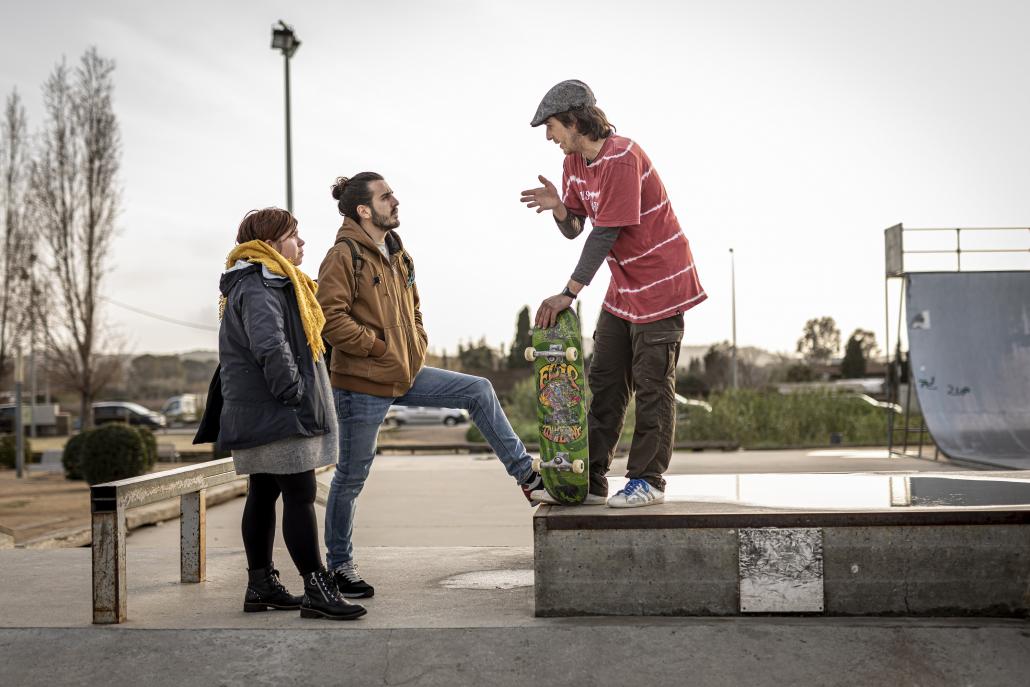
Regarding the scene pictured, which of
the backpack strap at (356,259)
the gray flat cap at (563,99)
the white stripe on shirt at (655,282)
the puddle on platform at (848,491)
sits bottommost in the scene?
the puddle on platform at (848,491)

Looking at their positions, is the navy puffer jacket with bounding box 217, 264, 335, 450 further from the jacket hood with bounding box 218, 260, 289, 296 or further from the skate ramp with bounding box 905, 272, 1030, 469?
the skate ramp with bounding box 905, 272, 1030, 469

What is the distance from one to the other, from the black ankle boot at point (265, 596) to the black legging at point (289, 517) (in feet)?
0.14

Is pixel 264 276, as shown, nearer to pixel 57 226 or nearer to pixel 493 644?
pixel 493 644

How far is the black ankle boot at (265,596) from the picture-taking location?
4129 mm

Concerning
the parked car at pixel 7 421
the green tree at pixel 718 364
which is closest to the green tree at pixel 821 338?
the green tree at pixel 718 364

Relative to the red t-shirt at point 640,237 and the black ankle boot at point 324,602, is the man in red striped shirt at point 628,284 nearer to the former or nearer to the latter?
the red t-shirt at point 640,237

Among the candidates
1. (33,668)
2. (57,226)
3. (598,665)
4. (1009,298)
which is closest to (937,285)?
(1009,298)

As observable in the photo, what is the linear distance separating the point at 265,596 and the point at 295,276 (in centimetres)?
135

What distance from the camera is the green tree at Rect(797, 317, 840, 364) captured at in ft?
290

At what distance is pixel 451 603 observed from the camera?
418 cm

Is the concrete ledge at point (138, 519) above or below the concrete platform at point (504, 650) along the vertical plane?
below

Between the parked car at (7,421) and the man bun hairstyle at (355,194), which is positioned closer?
the man bun hairstyle at (355,194)

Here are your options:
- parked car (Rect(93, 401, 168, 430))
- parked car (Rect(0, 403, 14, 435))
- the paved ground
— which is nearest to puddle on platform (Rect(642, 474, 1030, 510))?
the paved ground

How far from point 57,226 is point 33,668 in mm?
25060
